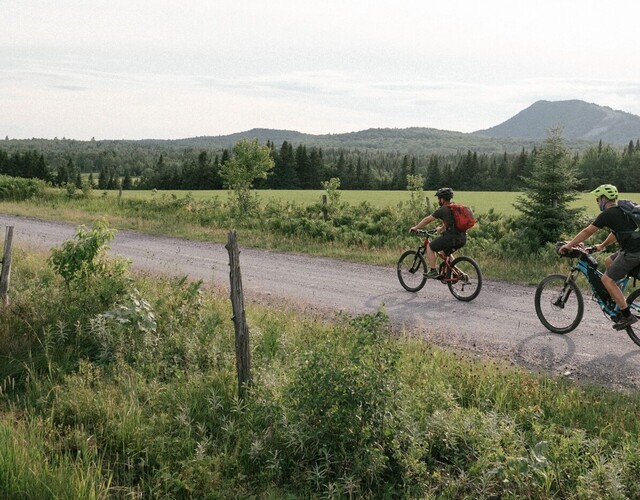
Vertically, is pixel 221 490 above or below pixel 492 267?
below

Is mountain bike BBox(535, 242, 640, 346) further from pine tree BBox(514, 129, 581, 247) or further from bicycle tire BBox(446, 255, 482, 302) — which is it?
pine tree BBox(514, 129, 581, 247)

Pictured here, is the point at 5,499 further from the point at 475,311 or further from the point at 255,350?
the point at 475,311

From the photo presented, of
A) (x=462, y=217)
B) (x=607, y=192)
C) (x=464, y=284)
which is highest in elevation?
(x=607, y=192)

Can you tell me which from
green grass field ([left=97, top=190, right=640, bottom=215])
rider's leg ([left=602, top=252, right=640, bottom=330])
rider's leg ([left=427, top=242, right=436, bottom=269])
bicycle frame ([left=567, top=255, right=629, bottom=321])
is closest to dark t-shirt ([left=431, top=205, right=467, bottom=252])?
rider's leg ([left=427, top=242, right=436, bottom=269])

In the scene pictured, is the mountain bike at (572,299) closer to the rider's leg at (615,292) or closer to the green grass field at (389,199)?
the rider's leg at (615,292)

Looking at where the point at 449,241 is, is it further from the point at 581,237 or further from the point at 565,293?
the point at 581,237

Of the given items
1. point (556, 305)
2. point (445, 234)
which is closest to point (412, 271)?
point (445, 234)

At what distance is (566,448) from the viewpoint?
16.2 feet

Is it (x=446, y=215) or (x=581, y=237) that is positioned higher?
(x=446, y=215)

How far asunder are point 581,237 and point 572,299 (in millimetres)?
1442

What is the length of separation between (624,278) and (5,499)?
307 inches

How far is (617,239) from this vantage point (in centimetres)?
789

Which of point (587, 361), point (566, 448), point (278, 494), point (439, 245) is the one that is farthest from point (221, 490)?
point (439, 245)

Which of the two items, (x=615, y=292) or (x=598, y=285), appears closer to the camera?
(x=615, y=292)
